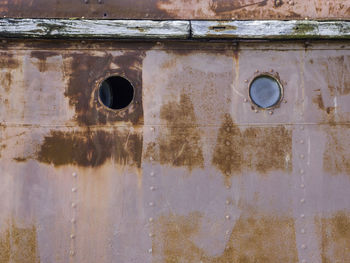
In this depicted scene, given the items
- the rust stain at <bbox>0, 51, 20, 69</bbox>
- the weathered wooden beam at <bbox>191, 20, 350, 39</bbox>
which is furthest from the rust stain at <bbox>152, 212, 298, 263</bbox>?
the rust stain at <bbox>0, 51, 20, 69</bbox>

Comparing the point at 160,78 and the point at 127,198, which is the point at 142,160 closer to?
the point at 127,198

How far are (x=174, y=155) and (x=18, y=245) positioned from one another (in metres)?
1.64

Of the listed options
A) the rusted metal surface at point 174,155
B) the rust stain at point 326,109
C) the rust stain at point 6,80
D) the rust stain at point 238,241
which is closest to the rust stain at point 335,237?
the rusted metal surface at point 174,155

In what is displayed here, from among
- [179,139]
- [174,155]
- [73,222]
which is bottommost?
[73,222]

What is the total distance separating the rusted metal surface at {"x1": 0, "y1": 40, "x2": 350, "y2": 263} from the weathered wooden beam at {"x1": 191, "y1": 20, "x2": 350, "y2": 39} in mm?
111

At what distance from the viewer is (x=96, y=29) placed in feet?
8.99

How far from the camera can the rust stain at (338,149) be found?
2836 mm

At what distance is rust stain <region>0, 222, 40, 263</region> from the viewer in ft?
9.20

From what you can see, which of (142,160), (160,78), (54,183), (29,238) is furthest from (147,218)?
(160,78)

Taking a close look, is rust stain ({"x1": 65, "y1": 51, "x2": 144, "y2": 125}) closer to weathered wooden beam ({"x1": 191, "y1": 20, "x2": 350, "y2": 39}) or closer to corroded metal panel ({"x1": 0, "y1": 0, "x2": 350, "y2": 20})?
corroded metal panel ({"x1": 0, "y1": 0, "x2": 350, "y2": 20})

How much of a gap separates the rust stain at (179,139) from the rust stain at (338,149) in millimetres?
1171

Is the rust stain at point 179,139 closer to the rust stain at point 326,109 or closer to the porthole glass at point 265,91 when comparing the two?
the porthole glass at point 265,91

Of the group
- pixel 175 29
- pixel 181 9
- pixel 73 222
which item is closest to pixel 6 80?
pixel 73 222

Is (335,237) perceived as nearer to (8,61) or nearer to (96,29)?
(96,29)
